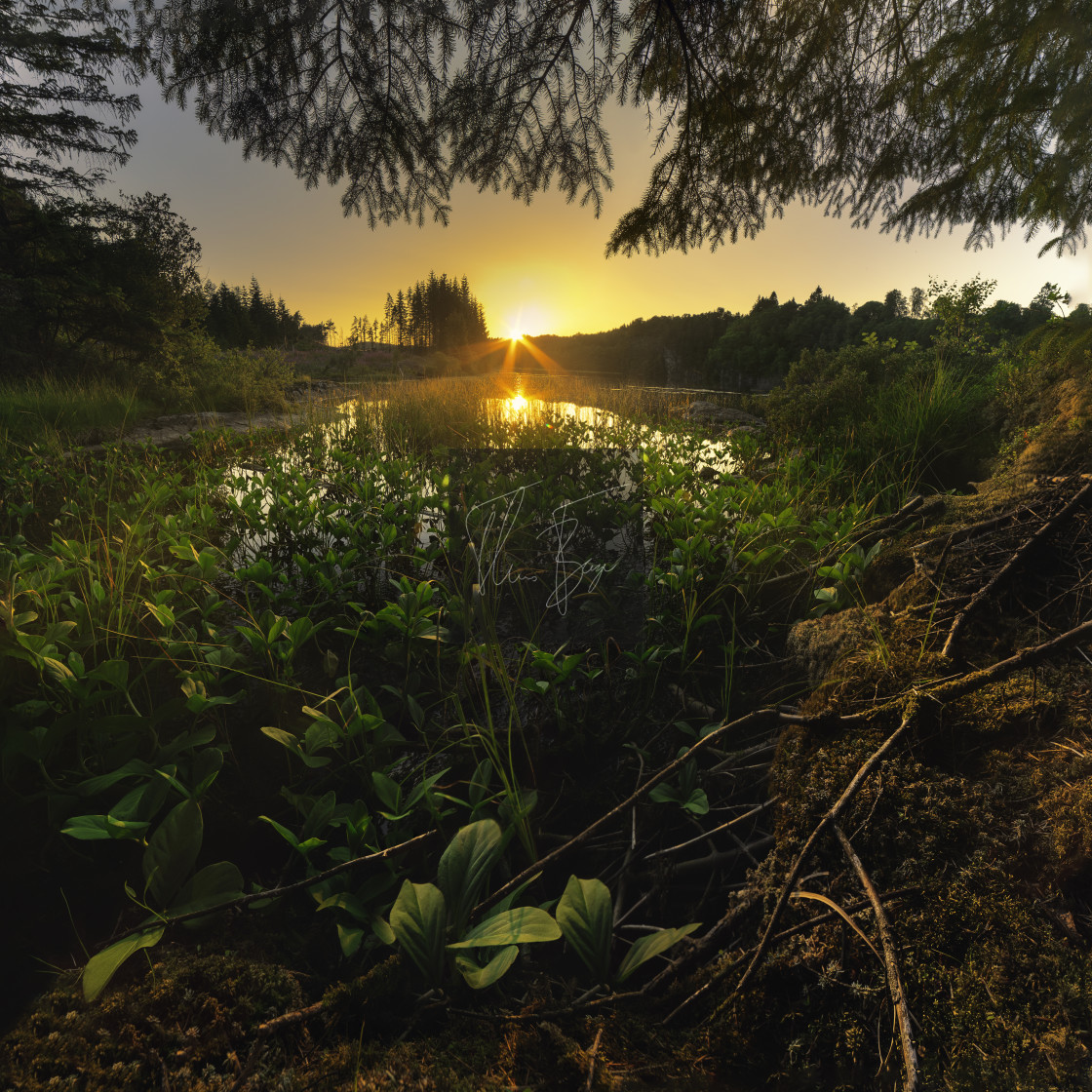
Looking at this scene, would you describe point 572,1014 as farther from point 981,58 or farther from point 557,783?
point 981,58

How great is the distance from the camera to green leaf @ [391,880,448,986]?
31.1 inches

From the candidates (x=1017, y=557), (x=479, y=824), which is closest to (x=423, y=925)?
(x=479, y=824)

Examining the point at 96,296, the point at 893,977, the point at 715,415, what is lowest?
the point at 893,977

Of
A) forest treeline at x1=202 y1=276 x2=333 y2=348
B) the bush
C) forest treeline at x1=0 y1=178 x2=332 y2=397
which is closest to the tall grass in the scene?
the bush

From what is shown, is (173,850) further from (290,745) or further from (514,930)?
(514,930)

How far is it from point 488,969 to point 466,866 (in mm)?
214

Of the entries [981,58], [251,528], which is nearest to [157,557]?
[251,528]

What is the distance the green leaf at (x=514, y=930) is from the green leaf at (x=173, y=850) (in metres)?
0.55

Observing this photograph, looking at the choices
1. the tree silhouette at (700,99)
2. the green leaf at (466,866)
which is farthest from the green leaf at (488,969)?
the tree silhouette at (700,99)

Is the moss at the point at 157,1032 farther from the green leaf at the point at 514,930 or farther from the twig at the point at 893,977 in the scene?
the twig at the point at 893,977

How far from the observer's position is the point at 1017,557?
44.6 inches

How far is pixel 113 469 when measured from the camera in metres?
3.78

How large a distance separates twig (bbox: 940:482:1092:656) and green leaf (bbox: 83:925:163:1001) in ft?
5.07

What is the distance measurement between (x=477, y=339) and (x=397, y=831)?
7189cm
